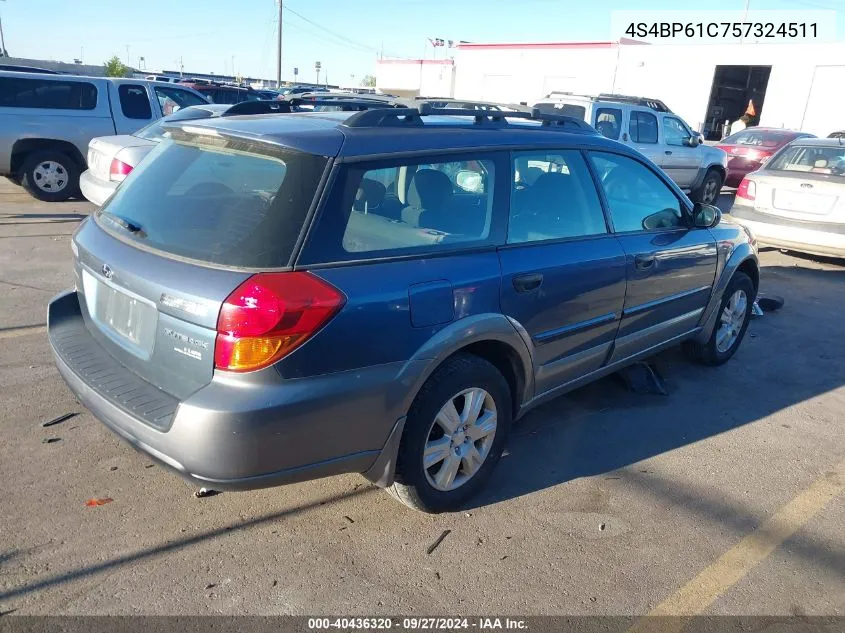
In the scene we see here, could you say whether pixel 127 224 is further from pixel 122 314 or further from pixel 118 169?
pixel 118 169

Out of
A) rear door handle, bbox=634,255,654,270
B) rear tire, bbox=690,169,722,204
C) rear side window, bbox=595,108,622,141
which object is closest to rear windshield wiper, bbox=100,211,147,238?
rear door handle, bbox=634,255,654,270

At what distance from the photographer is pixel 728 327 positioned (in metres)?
5.24

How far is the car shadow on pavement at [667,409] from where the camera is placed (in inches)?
144

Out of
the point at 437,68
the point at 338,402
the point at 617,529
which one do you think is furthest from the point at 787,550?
the point at 437,68

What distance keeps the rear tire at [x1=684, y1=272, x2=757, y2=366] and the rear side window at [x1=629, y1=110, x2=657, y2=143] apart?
6898 mm

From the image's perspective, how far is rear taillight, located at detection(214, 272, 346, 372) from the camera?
2340 millimetres

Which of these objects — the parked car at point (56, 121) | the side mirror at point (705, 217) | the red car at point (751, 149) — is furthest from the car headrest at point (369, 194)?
the red car at point (751, 149)

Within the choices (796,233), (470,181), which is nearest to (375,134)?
(470,181)

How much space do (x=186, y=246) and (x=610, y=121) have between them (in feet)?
32.3

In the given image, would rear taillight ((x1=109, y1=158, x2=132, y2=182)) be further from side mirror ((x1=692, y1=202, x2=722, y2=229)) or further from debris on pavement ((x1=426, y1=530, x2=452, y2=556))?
debris on pavement ((x1=426, y1=530, x2=452, y2=556))

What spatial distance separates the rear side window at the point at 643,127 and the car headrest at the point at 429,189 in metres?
9.46

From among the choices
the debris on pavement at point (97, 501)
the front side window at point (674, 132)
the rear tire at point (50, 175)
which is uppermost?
the front side window at point (674, 132)

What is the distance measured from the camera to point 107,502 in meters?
3.04

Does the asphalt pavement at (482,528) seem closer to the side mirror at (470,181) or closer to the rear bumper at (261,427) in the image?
the rear bumper at (261,427)
